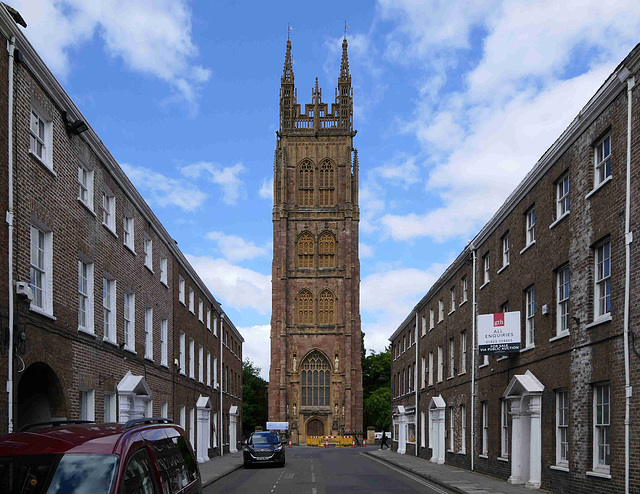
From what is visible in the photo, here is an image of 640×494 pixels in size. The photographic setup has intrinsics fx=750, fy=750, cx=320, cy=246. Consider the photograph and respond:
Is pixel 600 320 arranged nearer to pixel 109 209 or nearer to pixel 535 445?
pixel 535 445

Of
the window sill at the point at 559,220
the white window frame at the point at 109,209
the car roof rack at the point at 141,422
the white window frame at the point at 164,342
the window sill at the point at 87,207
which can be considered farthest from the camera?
the white window frame at the point at 164,342

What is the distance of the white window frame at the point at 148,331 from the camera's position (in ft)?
79.0

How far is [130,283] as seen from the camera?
21672mm

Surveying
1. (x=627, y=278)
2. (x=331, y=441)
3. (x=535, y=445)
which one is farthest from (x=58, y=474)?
(x=331, y=441)

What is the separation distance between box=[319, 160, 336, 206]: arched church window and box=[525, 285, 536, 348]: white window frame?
65601mm

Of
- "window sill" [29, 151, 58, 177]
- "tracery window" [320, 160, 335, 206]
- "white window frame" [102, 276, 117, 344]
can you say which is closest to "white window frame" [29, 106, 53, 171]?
"window sill" [29, 151, 58, 177]

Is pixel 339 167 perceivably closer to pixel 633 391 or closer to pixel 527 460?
pixel 527 460

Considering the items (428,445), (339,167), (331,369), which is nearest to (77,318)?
(428,445)

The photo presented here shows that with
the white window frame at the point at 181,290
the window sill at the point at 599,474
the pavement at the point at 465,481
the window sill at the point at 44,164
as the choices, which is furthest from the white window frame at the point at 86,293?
the white window frame at the point at 181,290

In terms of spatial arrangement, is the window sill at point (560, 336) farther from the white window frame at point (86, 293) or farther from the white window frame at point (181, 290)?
the white window frame at point (181, 290)

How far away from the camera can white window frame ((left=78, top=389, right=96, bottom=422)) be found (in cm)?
1735

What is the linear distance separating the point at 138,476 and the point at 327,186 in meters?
A: 80.5

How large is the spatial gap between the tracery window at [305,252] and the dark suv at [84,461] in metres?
77.4

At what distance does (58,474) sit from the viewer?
6.18 m
